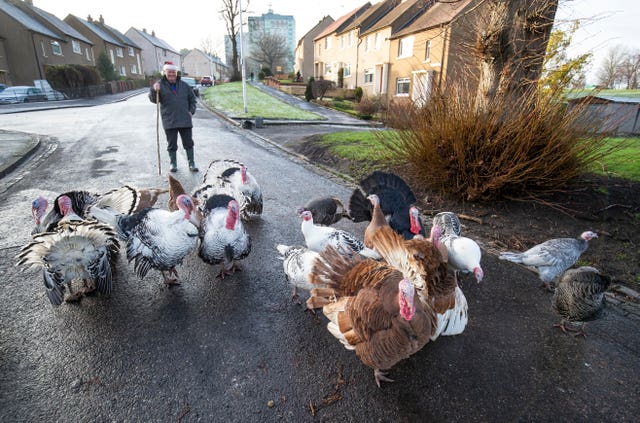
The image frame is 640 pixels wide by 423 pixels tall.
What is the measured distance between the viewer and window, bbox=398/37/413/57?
2634cm

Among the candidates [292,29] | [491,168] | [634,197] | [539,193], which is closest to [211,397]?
[491,168]

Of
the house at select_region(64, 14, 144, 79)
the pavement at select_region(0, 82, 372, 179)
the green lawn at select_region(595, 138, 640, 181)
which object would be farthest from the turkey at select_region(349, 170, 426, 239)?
the house at select_region(64, 14, 144, 79)

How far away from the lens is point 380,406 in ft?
8.09

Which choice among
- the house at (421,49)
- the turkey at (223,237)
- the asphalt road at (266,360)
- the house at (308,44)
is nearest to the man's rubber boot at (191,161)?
the asphalt road at (266,360)

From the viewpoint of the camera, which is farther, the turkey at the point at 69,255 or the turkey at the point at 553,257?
the turkey at the point at 553,257

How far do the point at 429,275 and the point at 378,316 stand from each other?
52 cm

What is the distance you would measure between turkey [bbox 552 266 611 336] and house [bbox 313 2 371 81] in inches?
1495

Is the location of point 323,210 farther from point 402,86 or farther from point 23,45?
point 23,45

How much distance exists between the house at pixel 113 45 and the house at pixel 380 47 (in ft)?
117

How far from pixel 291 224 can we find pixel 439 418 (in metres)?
3.67

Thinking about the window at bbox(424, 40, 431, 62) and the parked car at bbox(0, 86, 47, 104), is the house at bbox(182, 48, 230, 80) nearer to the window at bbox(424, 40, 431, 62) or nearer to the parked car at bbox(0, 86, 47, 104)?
the parked car at bbox(0, 86, 47, 104)

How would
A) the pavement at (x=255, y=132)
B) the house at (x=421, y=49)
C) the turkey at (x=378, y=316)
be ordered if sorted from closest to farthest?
the turkey at (x=378, y=316), the pavement at (x=255, y=132), the house at (x=421, y=49)

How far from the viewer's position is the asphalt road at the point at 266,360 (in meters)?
2.43

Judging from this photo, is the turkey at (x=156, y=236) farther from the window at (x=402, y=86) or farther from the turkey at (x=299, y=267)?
the window at (x=402, y=86)
